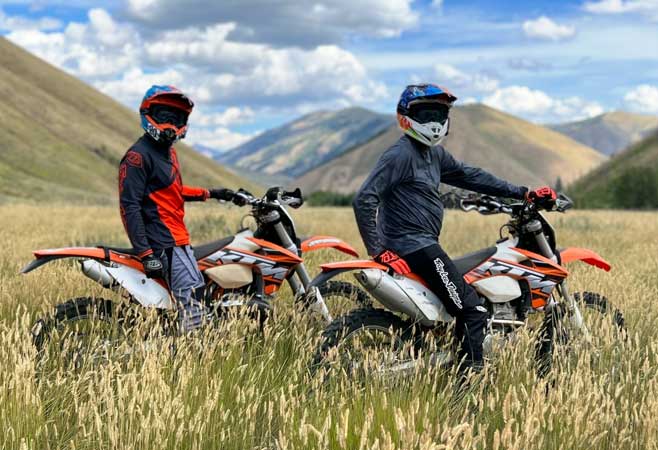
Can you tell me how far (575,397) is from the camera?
131 inches

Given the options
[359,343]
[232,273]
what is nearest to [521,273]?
[359,343]

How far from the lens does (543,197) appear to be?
5234 mm

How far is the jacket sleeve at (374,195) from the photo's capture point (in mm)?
4711

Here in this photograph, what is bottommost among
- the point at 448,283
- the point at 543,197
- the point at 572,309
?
the point at 572,309

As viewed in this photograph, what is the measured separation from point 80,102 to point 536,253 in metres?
155

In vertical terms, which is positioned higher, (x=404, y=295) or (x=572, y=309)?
(x=404, y=295)

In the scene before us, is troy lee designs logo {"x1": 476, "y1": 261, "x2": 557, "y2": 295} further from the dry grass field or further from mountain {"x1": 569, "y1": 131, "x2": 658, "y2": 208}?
mountain {"x1": 569, "y1": 131, "x2": 658, "y2": 208}

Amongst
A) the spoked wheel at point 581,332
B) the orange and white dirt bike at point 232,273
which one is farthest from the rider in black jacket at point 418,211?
the orange and white dirt bike at point 232,273

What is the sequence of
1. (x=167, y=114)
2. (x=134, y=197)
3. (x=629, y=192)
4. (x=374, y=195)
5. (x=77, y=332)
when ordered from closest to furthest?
1. (x=77, y=332)
2. (x=374, y=195)
3. (x=134, y=197)
4. (x=167, y=114)
5. (x=629, y=192)

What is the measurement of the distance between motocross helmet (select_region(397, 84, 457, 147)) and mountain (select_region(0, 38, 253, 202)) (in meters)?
59.5

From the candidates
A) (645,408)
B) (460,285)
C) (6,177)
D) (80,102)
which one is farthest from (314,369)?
(80,102)

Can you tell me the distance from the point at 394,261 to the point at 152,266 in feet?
6.31

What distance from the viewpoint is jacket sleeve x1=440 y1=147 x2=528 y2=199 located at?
5.38m

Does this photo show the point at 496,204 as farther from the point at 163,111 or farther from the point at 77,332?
the point at 77,332
